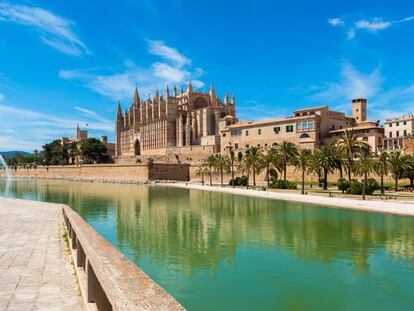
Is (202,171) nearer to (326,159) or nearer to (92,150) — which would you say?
(326,159)

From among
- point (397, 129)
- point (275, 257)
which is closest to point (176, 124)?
point (397, 129)

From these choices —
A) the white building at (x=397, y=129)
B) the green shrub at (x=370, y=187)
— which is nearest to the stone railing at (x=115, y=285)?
the green shrub at (x=370, y=187)

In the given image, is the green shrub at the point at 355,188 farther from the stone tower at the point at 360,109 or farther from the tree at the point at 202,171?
the stone tower at the point at 360,109

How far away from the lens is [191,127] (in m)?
91.2

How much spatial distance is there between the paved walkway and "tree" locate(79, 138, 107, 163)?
97384 millimetres

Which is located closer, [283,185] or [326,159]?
[326,159]

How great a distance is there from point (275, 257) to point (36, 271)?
29.4 ft

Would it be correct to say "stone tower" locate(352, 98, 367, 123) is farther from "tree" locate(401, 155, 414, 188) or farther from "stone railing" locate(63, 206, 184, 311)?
"stone railing" locate(63, 206, 184, 311)

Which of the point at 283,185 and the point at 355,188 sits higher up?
the point at 355,188

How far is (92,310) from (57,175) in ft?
355

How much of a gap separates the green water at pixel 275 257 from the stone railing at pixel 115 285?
11.8 feet

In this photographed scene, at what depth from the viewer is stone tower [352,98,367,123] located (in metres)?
80.6

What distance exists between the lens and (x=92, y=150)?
361 feet

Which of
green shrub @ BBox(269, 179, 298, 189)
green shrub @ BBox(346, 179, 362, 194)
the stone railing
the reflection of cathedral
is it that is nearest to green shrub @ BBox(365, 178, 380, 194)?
green shrub @ BBox(346, 179, 362, 194)
